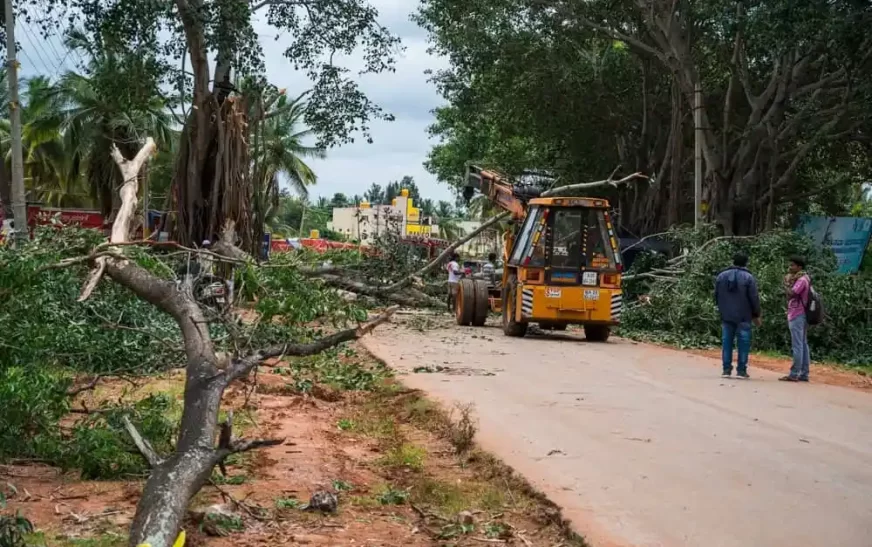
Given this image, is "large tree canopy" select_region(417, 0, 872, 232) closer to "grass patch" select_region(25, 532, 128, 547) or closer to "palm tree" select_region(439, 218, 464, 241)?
"grass patch" select_region(25, 532, 128, 547)

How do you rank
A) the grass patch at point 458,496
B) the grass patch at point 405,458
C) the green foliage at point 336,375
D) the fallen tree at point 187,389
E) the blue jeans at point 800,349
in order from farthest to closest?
the blue jeans at point 800,349 → the green foliage at point 336,375 → the grass patch at point 405,458 → the grass patch at point 458,496 → the fallen tree at point 187,389

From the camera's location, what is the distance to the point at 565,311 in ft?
58.3

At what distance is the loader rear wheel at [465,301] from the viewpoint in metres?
20.0

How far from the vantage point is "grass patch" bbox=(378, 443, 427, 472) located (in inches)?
299

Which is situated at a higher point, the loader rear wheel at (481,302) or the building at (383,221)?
the building at (383,221)

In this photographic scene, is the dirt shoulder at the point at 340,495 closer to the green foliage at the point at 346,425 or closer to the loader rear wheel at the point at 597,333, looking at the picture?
the green foliage at the point at 346,425

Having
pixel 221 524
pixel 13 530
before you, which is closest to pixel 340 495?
pixel 221 524

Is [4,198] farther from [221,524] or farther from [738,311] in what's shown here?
[221,524]

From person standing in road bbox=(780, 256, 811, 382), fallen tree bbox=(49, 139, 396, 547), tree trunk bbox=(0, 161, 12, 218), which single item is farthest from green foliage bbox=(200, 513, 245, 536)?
tree trunk bbox=(0, 161, 12, 218)

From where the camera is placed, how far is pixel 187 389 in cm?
635

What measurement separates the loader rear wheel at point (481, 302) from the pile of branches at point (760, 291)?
118 inches

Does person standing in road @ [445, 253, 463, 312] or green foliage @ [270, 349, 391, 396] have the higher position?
person standing in road @ [445, 253, 463, 312]

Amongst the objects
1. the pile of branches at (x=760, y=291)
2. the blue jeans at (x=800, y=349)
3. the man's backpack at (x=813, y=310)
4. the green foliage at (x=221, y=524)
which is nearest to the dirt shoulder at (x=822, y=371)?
the blue jeans at (x=800, y=349)

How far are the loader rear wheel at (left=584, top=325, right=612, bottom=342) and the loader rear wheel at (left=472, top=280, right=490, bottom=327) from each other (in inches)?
97.2
